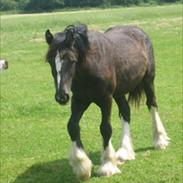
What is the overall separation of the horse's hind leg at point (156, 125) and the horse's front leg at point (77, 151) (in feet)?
6.50

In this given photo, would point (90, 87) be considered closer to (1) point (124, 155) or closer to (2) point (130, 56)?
(2) point (130, 56)

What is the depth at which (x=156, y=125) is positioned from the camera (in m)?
Result: 8.62

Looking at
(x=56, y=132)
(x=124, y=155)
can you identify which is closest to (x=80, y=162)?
(x=124, y=155)

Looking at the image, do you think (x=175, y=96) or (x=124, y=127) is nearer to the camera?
(x=124, y=127)

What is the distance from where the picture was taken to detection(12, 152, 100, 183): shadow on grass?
7355 mm

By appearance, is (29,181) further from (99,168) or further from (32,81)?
(32,81)

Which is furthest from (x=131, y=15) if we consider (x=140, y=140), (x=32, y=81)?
(x=140, y=140)

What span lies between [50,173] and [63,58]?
7.38ft

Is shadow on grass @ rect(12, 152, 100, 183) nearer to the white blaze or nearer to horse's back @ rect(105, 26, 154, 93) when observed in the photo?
horse's back @ rect(105, 26, 154, 93)

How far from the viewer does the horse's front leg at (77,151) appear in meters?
6.84

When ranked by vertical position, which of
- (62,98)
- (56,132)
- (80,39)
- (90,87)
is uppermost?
(80,39)

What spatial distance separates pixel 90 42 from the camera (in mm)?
6766

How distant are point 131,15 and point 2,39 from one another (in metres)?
18.6

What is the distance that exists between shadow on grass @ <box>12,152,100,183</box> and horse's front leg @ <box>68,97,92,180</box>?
291 millimetres
